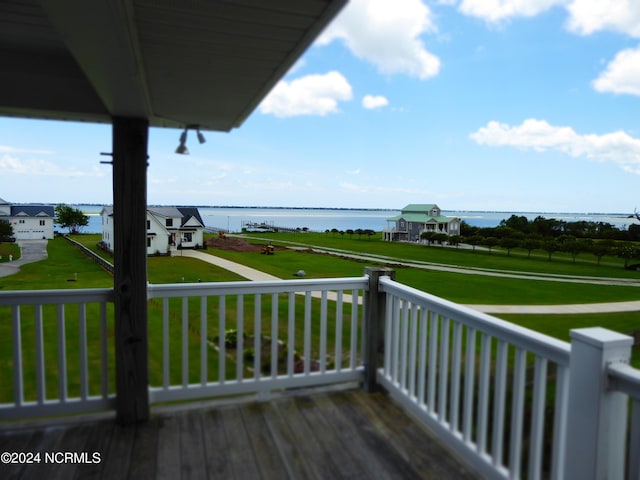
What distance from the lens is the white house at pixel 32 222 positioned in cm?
1218

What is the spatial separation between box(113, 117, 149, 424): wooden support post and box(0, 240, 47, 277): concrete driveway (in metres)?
7.75

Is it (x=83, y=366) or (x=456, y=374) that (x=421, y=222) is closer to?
(x=456, y=374)

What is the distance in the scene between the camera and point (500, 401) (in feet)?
5.15

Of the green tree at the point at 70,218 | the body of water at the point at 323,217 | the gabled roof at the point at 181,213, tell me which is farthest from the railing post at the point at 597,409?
the green tree at the point at 70,218

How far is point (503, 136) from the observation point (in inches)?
683

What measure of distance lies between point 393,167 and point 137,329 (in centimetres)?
2210

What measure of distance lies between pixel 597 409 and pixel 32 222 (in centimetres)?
1644

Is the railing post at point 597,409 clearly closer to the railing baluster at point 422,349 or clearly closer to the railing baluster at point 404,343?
the railing baluster at point 422,349

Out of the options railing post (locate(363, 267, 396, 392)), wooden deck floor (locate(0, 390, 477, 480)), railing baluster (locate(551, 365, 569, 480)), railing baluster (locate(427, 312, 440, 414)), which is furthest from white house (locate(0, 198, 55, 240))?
railing baluster (locate(551, 365, 569, 480))

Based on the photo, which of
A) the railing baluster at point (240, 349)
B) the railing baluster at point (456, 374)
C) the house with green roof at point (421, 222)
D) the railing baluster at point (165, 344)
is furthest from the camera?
the house with green roof at point (421, 222)

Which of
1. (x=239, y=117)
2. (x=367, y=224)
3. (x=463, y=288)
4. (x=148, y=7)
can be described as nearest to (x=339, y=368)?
(x=239, y=117)

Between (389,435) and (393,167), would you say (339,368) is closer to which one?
(389,435)

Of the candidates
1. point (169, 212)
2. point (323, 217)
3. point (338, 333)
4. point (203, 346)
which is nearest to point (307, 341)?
point (338, 333)

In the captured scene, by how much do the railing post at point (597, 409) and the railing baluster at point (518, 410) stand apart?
11.8 inches
